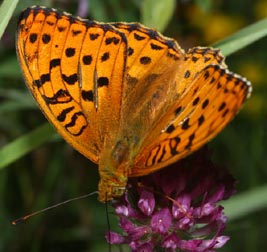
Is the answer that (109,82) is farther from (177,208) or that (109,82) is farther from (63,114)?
(177,208)

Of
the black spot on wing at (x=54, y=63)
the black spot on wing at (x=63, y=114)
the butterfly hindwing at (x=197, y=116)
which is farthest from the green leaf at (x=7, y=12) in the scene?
the butterfly hindwing at (x=197, y=116)

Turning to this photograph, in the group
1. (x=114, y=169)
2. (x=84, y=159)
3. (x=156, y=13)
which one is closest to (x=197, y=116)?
(x=114, y=169)

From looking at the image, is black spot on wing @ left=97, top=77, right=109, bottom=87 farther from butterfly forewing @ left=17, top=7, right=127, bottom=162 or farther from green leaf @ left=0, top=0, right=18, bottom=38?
green leaf @ left=0, top=0, right=18, bottom=38

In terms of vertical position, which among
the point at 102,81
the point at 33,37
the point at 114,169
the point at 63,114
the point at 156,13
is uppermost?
the point at 156,13

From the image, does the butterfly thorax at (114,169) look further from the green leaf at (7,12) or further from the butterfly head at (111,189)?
the green leaf at (7,12)

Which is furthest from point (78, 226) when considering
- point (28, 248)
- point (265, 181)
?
point (265, 181)

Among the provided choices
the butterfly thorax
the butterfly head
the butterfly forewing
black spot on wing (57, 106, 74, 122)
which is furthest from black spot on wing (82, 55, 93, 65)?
the butterfly head

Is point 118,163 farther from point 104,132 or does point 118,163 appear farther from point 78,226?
point 78,226
